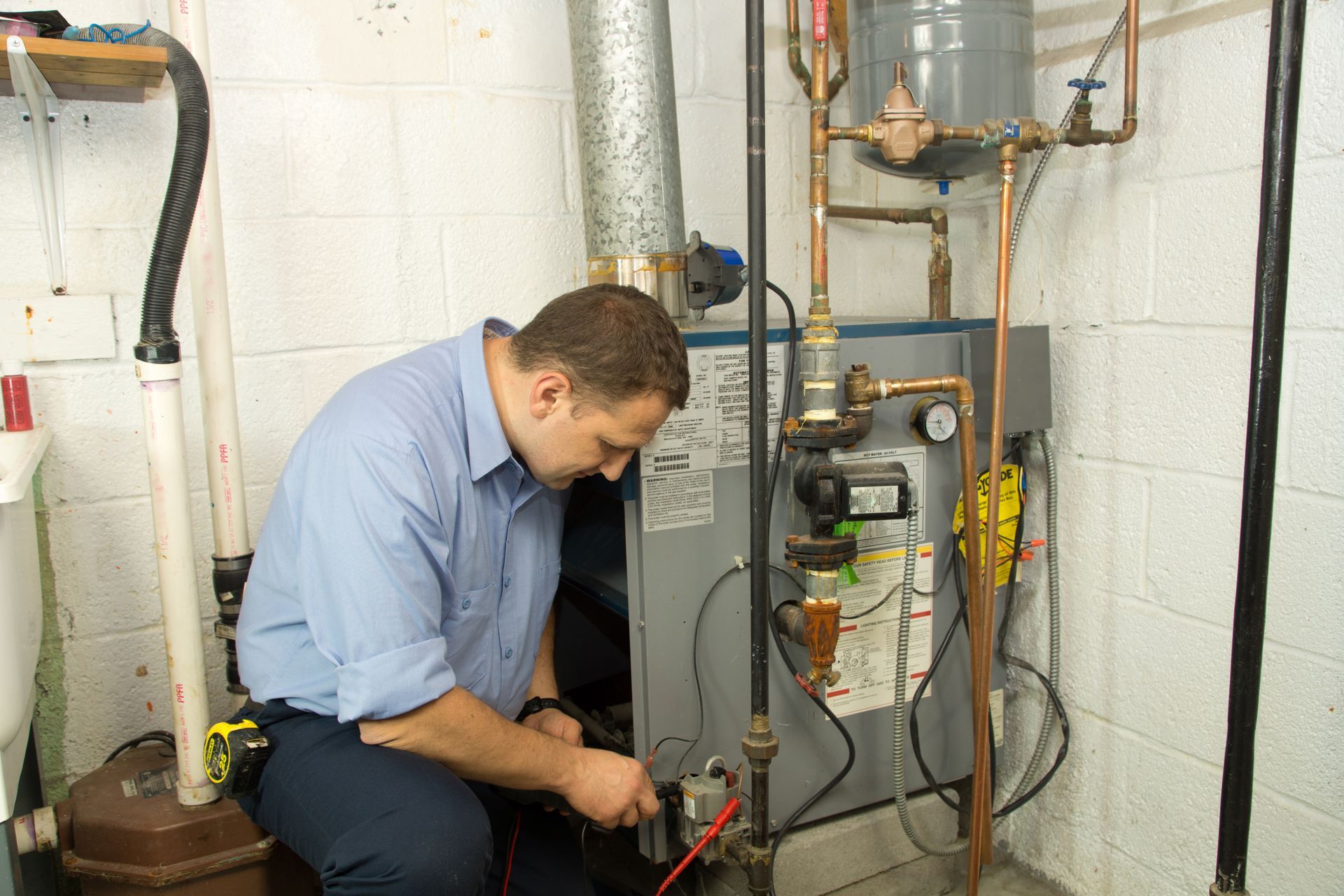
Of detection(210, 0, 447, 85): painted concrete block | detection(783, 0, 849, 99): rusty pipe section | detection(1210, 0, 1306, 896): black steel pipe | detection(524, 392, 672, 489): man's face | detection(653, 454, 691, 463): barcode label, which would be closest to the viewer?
detection(1210, 0, 1306, 896): black steel pipe

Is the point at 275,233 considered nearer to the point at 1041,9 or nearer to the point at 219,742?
the point at 219,742

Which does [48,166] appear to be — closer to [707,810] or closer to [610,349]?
[610,349]

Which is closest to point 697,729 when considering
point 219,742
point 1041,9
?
point 219,742

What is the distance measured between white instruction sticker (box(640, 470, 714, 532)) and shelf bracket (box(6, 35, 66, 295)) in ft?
2.82

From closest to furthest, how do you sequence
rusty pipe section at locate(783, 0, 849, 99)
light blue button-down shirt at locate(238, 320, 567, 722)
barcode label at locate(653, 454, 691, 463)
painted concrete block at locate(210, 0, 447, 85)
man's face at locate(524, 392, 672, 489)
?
1. light blue button-down shirt at locate(238, 320, 567, 722)
2. man's face at locate(524, 392, 672, 489)
3. barcode label at locate(653, 454, 691, 463)
4. painted concrete block at locate(210, 0, 447, 85)
5. rusty pipe section at locate(783, 0, 849, 99)

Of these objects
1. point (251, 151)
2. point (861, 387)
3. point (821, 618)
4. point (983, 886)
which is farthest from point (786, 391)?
point (983, 886)

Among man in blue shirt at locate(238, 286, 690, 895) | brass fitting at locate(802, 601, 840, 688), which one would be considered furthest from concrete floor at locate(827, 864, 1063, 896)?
man in blue shirt at locate(238, 286, 690, 895)

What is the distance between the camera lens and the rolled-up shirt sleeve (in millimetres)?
981

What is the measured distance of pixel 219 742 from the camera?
1.12 metres

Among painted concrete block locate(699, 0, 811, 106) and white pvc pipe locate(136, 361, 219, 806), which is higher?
painted concrete block locate(699, 0, 811, 106)

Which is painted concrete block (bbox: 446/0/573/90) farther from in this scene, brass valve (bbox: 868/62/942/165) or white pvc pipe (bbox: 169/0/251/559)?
brass valve (bbox: 868/62/942/165)

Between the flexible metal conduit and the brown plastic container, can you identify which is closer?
the brown plastic container

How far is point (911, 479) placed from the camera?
1.38 m

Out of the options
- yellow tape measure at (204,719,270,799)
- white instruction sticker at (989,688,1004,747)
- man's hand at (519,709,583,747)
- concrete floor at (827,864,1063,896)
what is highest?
yellow tape measure at (204,719,270,799)
